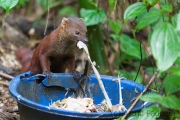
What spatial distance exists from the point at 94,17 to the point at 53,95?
149 centimetres

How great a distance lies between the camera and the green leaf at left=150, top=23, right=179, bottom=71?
2283 millimetres

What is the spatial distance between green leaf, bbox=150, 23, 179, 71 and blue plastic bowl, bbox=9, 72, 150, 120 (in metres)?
0.75

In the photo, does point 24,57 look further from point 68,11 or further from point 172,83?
point 172,83

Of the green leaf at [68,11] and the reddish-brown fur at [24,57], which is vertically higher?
the green leaf at [68,11]

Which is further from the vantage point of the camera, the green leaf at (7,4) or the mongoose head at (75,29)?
the mongoose head at (75,29)

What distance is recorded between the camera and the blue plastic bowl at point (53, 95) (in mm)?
2867

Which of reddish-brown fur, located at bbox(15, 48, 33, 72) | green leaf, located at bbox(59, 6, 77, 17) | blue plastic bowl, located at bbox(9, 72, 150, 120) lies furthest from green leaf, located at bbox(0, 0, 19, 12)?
green leaf, located at bbox(59, 6, 77, 17)

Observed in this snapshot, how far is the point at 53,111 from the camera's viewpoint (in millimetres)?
2861

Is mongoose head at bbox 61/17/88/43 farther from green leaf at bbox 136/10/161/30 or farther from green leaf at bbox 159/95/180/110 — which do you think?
green leaf at bbox 159/95/180/110

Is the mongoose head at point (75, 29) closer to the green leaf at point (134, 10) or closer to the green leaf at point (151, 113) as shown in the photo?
the green leaf at point (134, 10)

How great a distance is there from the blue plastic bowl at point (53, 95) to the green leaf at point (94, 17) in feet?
3.98

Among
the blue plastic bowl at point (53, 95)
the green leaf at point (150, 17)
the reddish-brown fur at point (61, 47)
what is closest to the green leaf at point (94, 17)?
the reddish-brown fur at point (61, 47)

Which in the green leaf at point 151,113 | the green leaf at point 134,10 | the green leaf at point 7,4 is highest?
the green leaf at point 7,4

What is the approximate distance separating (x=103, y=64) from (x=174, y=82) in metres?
3.24
